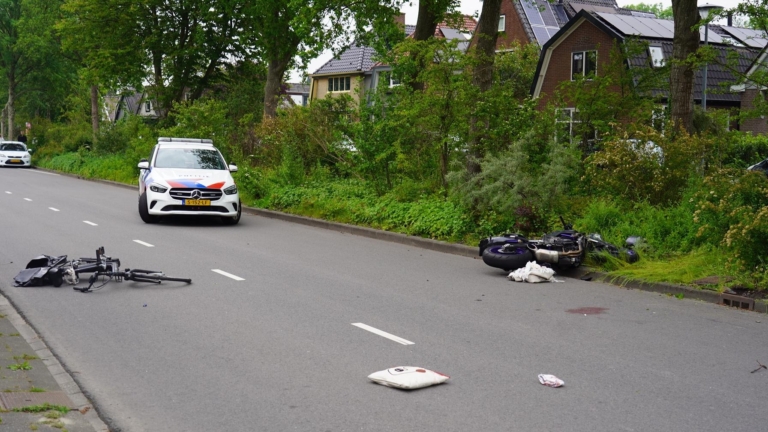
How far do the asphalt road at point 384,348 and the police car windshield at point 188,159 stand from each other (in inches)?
248

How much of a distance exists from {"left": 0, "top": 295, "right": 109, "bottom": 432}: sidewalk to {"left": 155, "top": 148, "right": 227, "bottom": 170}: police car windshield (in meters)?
12.2

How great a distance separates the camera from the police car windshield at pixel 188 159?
1947cm

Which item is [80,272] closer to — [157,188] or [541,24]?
[157,188]

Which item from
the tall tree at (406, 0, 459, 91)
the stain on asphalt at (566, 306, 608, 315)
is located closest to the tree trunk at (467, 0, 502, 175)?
the tall tree at (406, 0, 459, 91)

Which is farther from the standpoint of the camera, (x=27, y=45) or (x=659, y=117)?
(x=27, y=45)

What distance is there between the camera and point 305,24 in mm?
24781

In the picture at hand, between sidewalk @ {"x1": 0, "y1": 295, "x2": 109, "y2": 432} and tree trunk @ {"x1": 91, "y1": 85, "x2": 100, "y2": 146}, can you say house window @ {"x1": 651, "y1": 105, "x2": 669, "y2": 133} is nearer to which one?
sidewalk @ {"x1": 0, "y1": 295, "x2": 109, "y2": 432}

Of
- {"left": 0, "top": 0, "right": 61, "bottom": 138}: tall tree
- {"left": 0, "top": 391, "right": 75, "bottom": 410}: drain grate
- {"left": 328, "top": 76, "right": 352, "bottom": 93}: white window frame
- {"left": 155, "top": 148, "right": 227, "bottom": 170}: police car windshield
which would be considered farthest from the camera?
{"left": 328, "top": 76, "right": 352, "bottom": 93}: white window frame

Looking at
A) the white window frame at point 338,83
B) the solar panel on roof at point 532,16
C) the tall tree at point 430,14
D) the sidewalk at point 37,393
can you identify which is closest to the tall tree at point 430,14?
the tall tree at point 430,14

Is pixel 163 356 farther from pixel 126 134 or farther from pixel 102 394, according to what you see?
pixel 126 134

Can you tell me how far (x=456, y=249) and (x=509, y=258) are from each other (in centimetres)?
283

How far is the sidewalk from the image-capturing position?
5.16 metres

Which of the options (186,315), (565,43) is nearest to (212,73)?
(565,43)

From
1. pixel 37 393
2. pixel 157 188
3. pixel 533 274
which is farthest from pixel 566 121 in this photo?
pixel 37 393
